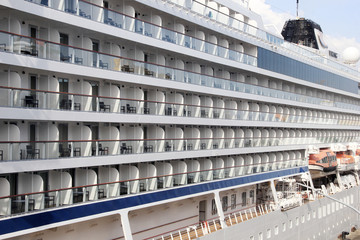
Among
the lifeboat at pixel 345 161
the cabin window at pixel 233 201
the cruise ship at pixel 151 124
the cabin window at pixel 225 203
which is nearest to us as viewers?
the cruise ship at pixel 151 124

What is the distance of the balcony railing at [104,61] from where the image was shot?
1479 centimetres

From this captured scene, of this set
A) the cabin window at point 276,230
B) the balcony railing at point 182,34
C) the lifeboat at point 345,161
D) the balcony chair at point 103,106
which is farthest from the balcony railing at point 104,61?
the lifeboat at point 345,161

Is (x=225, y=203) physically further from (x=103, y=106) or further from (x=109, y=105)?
(x=103, y=106)

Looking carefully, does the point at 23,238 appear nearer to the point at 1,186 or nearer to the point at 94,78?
the point at 1,186

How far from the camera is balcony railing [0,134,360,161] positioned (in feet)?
48.4

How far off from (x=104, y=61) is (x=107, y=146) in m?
3.33

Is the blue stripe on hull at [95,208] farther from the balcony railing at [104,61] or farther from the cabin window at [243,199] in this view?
the balcony railing at [104,61]

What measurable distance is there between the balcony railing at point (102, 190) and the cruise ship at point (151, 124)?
0.05 meters

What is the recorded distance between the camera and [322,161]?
3644 cm

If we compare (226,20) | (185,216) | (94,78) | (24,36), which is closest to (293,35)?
(226,20)

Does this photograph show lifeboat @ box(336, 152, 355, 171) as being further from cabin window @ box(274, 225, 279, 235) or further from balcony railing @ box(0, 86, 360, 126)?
cabin window @ box(274, 225, 279, 235)

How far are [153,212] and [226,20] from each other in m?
11.9

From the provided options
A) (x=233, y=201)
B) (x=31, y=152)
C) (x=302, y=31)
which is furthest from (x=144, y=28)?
(x=302, y=31)

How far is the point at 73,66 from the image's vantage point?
16484 millimetres
